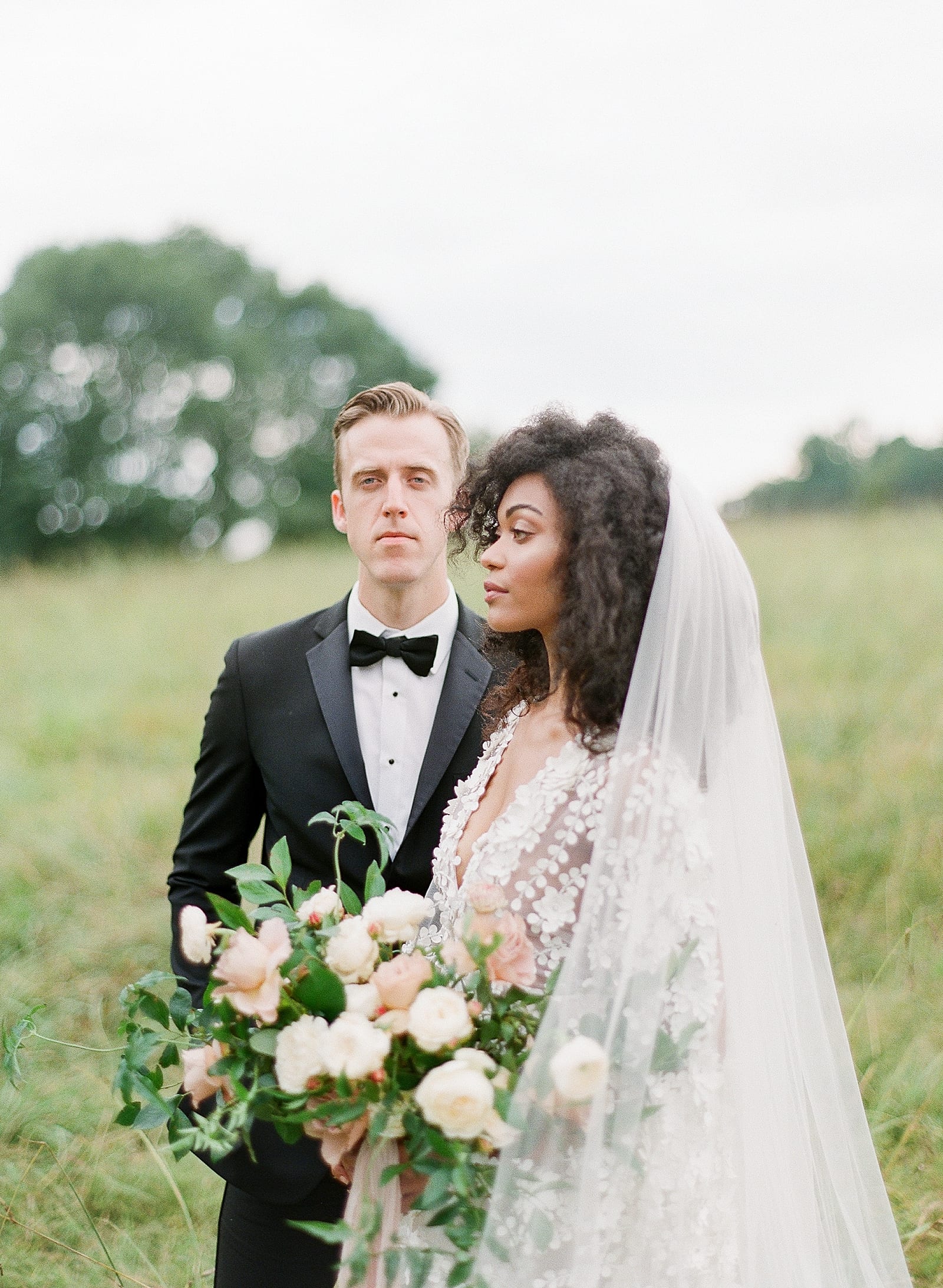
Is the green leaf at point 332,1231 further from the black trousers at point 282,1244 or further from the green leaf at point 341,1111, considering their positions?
the black trousers at point 282,1244

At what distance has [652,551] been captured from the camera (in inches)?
84.7

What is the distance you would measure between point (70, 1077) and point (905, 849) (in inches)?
152

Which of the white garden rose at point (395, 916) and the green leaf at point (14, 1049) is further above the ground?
the white garden rose at point (395, 916)

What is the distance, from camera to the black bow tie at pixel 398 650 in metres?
3.00

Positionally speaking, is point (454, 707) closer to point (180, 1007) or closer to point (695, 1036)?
point (180, 1007)

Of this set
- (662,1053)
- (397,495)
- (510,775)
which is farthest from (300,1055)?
(397,495)

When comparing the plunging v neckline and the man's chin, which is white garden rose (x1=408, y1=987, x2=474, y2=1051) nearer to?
the plunging v neckline

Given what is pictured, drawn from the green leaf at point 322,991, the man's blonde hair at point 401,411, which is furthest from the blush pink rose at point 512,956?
the man's blonde hair at point 401,411

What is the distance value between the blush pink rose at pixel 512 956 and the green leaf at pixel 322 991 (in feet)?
0.82

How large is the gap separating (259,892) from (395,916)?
0.92ft

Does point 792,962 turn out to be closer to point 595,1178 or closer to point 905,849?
point 595,1178

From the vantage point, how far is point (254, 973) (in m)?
1.79

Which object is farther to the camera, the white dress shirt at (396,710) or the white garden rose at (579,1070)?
the white dress shirt at (396,710)

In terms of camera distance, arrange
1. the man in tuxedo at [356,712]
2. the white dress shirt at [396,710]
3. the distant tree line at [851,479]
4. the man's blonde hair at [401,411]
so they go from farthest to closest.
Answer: the distant tree line at [851,479], the man's blonde hair at [401,411], the white dress shirt at [396,710], the man in tuxedo at [356,712]
